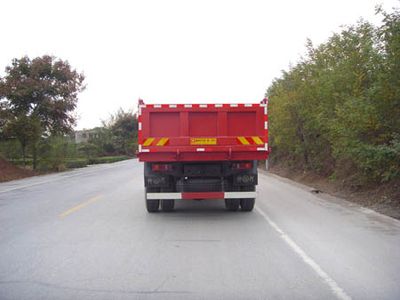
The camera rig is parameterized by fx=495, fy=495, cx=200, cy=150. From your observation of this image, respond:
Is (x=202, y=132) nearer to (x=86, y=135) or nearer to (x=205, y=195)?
(x=205, y=195)

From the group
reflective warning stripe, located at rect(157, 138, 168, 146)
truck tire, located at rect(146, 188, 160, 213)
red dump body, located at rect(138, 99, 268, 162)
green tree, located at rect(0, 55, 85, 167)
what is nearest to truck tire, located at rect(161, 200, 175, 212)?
truck tire, located at rect(146, 188, 160, 213)

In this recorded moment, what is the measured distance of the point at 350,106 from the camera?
13.7 meters

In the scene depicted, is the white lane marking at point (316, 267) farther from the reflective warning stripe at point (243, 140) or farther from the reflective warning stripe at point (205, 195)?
the reflective warning stripe at point (243, 140)

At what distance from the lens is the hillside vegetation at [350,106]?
12641mm

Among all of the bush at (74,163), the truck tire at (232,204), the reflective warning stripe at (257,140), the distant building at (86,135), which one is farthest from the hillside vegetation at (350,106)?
the distant building at (86,135)

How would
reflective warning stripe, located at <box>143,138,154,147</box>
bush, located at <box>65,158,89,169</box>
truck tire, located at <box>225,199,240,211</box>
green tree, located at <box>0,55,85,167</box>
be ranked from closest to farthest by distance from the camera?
reflective warning stripe, located at <box>143,138,154,147</box> → truck tire, located at <box>225,199,240,211</box> → green tree, located at <box>0,55,85,167</box> → bush, located at <box>65,158,89,169</box>

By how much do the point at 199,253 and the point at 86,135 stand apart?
83.4 meters

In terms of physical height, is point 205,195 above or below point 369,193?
above

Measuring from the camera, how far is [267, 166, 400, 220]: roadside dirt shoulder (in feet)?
41.5

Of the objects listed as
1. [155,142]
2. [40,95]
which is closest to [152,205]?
[155,142]

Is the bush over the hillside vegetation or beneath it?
beneath

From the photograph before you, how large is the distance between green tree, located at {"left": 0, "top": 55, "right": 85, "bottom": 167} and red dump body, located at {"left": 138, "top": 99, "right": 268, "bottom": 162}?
2211 centimetres

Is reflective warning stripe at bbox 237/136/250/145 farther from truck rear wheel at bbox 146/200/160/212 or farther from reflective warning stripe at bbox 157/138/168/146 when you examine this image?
truck rear wheel at bbox 146/200/160/212

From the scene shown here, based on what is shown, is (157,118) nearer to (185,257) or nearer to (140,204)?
(140,204)
